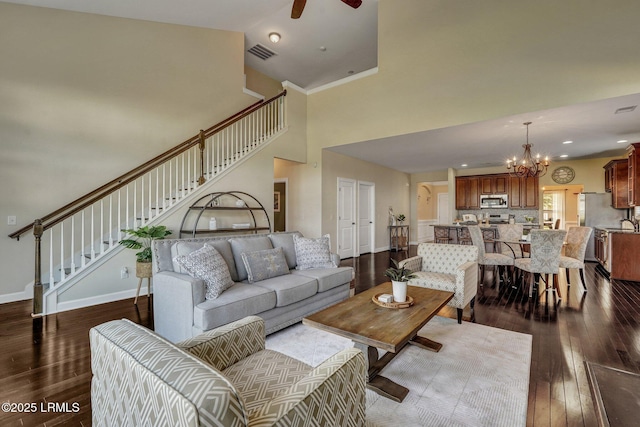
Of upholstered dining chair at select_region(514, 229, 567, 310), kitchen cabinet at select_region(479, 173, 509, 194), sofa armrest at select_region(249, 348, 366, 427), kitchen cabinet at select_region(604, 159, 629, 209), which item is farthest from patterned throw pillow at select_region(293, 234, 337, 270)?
kitchen cabinet at select_region(479, 173, 509, 194)

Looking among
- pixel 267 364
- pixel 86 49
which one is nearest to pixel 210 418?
pixel 267 364

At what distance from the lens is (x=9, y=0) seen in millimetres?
3885

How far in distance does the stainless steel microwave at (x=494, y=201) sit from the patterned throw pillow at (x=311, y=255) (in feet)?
23.2

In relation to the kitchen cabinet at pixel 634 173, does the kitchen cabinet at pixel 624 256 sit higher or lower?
lower

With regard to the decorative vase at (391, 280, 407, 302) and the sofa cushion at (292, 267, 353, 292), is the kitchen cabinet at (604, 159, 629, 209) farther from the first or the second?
the decorative vase at (391, 280, 407, 302)

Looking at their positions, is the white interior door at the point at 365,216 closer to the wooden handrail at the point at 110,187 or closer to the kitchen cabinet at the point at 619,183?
the wooden handrail at the point at 110,187

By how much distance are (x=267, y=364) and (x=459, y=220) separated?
9104mm

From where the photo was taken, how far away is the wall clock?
782 cm

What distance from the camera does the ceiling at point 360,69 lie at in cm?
448

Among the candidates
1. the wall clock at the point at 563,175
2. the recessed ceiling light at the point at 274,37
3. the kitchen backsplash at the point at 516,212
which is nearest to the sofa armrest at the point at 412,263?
the recessed ceiling light at the point at 274,37

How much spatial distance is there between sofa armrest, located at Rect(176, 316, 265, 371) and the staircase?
3.21 m

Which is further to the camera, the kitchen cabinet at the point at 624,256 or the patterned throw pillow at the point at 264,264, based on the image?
the kitchen cabinet at the point at 624,256

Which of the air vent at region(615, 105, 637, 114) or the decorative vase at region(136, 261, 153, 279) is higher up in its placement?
the air vent at region(615, 105, 637, 114)

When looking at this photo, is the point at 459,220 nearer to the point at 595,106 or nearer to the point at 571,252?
the point at 571,252
